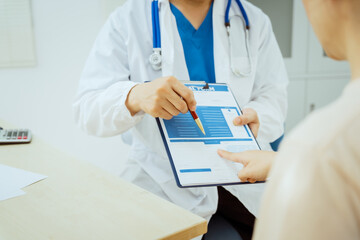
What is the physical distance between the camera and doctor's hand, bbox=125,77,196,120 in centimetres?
82

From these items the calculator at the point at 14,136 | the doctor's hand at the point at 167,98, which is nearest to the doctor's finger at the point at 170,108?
the doctor's hand at the point at 167,98

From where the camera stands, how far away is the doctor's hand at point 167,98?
82 cm

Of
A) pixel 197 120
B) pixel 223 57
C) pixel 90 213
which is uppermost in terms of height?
pixel 223 57

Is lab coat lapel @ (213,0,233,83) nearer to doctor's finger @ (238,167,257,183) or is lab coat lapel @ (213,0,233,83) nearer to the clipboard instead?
the clipboard

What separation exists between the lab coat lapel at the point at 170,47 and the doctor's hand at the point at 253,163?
1.31ft

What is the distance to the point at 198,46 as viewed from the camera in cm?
115

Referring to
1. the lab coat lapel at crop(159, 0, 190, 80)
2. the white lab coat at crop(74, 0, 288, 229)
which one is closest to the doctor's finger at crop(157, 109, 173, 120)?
the white lab coat at crop(74, 0, 288, 229)

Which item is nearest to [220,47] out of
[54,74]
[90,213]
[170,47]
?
[170,47]

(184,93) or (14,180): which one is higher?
(184,93)

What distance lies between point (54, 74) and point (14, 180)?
1.41m

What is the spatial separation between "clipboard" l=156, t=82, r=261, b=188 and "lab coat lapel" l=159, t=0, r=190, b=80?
147mm

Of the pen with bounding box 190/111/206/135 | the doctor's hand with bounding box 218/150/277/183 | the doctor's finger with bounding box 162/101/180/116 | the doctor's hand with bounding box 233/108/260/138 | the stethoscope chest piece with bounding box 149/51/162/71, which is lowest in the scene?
the doctor's hand with bounding box 218/150/277/183

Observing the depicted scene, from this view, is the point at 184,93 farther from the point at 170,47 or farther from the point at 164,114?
the point at 170,47

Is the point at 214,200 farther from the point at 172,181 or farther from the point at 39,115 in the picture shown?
the point at 39,115
